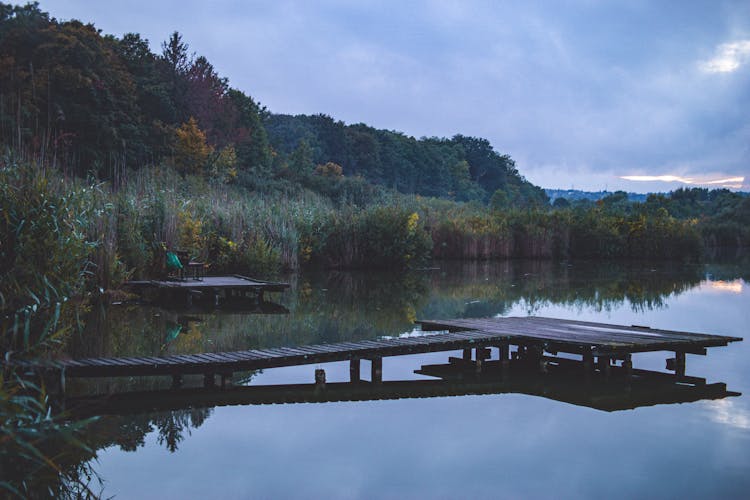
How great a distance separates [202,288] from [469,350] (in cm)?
564

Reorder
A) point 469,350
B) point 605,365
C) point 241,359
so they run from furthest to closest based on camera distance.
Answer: point 469,350, point 605,365, point 241,359

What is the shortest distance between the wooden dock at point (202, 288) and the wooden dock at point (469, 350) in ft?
14.9

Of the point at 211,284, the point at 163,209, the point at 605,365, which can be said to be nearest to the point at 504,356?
the point at 605,365

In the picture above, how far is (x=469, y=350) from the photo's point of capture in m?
8.16

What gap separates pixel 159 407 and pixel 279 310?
5940 millimetres

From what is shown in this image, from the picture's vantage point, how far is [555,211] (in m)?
26.9

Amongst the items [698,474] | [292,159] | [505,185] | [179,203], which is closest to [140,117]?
[292,159]

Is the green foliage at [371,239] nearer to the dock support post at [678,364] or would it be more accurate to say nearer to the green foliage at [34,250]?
the dock support post at [678,364]

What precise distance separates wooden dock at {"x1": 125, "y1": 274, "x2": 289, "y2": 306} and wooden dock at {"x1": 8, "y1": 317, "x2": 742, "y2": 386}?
179 inches

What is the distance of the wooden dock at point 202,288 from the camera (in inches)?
486

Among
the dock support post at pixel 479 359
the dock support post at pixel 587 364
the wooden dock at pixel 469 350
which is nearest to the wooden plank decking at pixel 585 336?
the wooden dock at pixel 469 350

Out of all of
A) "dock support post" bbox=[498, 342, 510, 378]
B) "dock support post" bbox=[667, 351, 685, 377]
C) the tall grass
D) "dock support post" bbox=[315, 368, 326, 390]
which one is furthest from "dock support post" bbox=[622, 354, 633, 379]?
the tall grass

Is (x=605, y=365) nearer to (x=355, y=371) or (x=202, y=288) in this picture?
(x=355, y=371)

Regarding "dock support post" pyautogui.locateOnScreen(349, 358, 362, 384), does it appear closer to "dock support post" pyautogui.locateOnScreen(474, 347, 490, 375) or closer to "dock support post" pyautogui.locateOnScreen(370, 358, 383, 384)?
"dock support post" pyautogui.locateOnScreen(370, 358, 383, 384)
